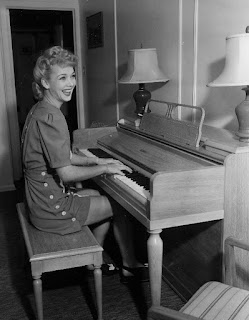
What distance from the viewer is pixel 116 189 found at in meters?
2.30

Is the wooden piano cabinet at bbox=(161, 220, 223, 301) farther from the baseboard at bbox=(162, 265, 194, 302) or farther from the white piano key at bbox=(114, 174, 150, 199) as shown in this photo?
the white piano key at bbox=(114, 174, 150, 199)

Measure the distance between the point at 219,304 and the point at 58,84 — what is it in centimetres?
129

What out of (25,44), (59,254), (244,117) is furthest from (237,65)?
(25,44)

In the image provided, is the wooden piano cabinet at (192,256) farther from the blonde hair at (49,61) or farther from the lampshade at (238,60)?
the blonde hair at (49,61)

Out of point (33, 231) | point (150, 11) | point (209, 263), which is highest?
point (150, 11)

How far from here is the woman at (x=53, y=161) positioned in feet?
7.04

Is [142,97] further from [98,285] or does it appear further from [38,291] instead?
[38,291]

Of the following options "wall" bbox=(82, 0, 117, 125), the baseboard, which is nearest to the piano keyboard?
the baseboard

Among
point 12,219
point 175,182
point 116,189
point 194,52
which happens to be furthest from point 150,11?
point 12,219

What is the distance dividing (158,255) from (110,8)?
9.22 feet

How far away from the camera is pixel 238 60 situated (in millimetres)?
1883

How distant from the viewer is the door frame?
4.72 m

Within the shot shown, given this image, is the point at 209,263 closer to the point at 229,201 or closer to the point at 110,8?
the point at 229,201

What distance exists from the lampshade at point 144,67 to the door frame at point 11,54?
2249mm
